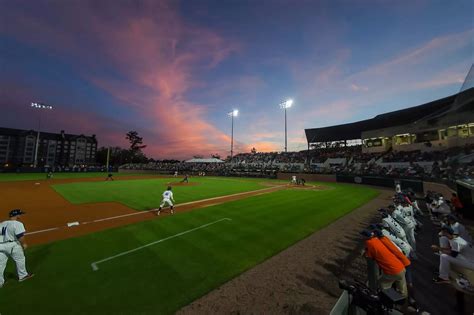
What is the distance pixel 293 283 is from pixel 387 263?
256cm

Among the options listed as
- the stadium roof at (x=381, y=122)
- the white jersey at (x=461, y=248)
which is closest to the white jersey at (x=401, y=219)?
the white jersey at (x=461, y=248)

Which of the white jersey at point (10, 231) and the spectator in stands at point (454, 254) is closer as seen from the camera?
the spectator in stands at point (454, 254)

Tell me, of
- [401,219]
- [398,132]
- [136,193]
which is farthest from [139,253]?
[398,132]

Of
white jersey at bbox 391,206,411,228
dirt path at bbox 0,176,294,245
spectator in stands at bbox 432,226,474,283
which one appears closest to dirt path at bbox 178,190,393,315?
white jersey at bbox 391,206,411,228

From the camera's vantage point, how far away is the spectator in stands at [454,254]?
Result: 5094mm

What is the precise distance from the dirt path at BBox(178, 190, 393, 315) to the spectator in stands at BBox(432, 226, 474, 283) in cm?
201

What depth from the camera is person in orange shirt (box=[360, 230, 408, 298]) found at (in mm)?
4426

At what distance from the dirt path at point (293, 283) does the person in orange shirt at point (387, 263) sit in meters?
1.40

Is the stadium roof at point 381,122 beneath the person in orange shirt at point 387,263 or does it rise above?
above

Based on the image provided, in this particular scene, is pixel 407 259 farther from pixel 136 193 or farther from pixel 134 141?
pixel 134 141

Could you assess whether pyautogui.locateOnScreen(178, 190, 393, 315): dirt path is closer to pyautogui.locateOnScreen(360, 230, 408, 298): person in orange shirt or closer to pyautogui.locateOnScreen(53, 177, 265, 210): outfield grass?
pyautogui.locateOnScreen(360, 230, 408, 298): person in orange shirt

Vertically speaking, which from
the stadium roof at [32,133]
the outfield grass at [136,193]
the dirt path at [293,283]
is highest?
the stadium roof at [32,133]

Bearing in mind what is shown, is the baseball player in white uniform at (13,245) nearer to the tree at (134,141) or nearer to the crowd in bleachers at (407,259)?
the crowd in bleachers at (407,259)

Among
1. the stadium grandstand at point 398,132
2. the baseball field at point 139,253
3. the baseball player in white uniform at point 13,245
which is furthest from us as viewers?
the stadium grandstand at point 398,132
